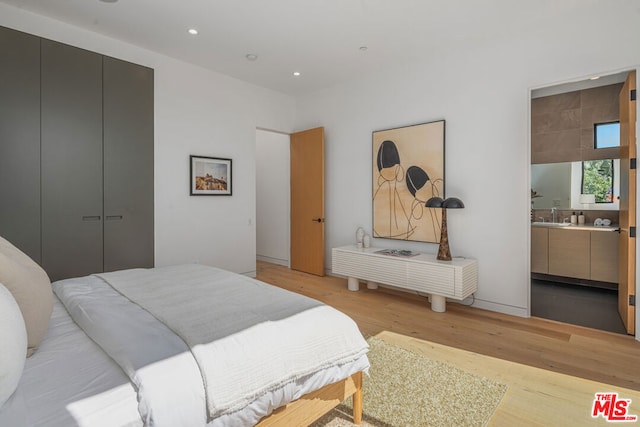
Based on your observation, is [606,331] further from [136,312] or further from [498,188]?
[136,312]

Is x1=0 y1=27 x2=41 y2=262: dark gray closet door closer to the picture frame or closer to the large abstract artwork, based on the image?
the picture frame

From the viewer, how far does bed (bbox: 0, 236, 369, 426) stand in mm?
996

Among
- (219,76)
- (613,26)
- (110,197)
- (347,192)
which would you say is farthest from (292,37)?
(613,26)

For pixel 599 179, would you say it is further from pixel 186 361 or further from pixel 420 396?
Result: pixel 186 361

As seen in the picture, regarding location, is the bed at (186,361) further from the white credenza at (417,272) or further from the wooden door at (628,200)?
the wooden door at (628,200)

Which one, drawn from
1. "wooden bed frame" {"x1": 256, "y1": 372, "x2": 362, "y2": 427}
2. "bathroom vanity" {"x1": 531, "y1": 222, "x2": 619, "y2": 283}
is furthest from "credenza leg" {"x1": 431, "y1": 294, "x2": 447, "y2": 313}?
"bathroom vanity" {"x1": 531, "y1": 222, "x2": 619, "y2": 283}

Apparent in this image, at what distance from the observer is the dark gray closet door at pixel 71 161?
3.07 metres

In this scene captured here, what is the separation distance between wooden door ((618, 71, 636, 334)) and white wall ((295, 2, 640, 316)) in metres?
0.34

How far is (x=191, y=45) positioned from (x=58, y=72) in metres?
1.31

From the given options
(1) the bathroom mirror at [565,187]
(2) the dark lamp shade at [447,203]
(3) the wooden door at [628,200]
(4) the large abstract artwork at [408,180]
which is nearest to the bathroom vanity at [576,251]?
(1) the bathroom mirror at [565,187]

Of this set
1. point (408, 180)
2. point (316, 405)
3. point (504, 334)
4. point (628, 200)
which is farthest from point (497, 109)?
point (316, 405)

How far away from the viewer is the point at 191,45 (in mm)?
3656

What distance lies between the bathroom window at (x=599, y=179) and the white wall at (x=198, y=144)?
466 cm

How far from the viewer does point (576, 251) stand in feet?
14.3
